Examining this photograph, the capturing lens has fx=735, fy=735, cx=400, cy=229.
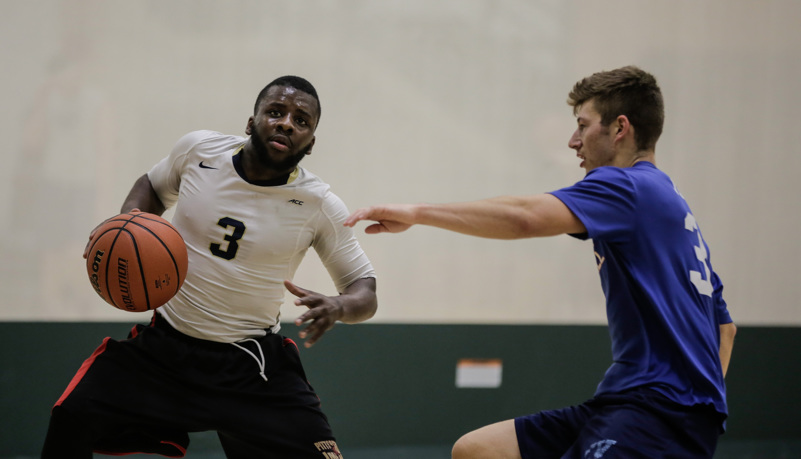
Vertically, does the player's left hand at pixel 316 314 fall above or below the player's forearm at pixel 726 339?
above

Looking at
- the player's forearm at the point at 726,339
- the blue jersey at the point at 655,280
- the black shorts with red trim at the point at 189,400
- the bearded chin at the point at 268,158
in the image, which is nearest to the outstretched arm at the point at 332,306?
the black shorts with red trim at the point at 189,400

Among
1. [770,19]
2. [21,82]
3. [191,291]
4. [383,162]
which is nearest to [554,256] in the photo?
[383,162]

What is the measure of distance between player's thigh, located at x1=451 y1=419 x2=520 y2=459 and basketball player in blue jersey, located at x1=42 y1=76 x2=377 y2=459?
23.2 inches

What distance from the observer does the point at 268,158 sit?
116 inches

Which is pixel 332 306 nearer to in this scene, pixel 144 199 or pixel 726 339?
pixel 144 199

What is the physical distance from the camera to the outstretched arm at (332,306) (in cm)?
244

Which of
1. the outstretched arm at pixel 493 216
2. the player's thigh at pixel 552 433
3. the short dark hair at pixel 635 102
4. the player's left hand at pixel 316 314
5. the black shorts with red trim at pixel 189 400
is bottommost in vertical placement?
the black shorts with red trim at pixel 189 400

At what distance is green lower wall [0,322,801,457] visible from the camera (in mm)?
4359

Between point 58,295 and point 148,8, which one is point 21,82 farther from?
point 58,295

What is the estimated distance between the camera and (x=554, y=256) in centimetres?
546

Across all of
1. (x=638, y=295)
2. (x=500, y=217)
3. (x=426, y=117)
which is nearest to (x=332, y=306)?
(x=500, y=217)

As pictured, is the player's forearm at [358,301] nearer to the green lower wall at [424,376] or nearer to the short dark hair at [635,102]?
the short dark hair at [635,102]

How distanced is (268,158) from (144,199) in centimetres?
64

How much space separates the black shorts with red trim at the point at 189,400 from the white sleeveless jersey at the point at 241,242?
4.5 inches
